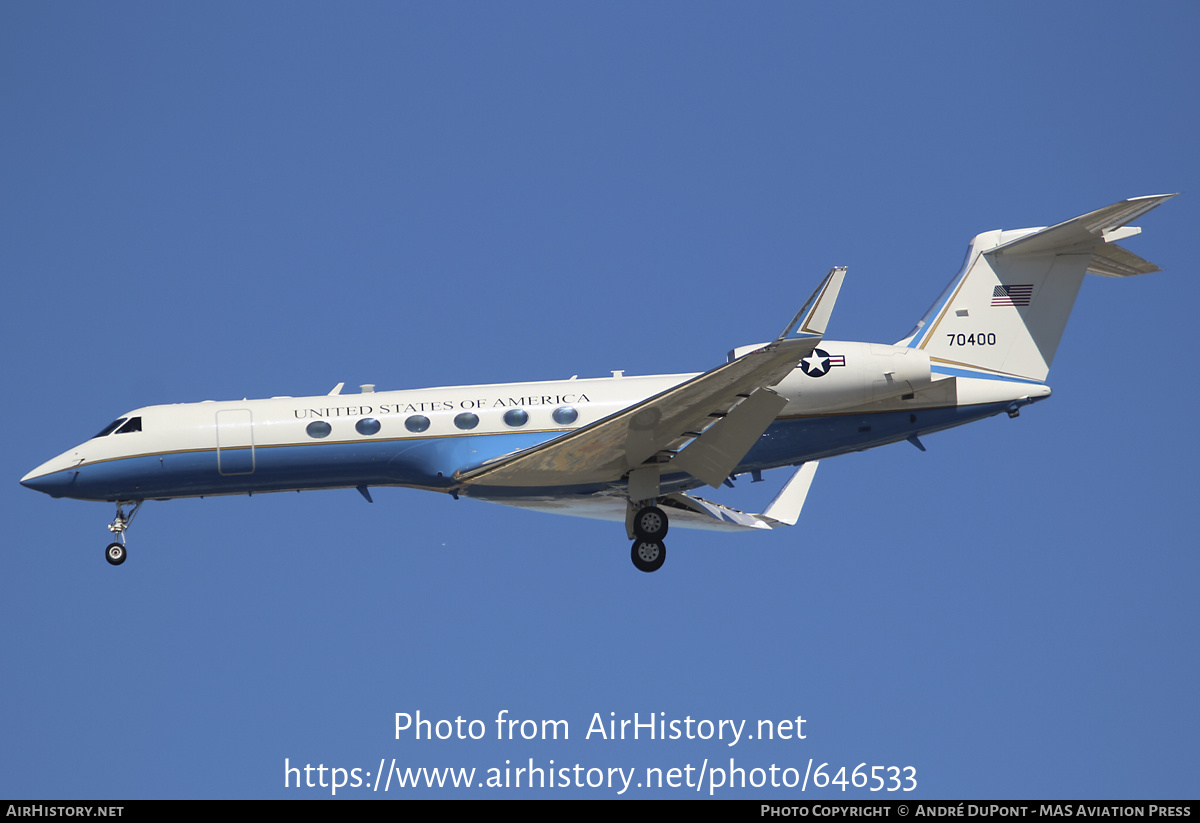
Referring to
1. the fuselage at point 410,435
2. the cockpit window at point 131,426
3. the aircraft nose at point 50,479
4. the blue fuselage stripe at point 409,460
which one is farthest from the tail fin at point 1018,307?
the aircraft nose at point 50,479

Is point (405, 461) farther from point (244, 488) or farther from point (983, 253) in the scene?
point (983, 253)

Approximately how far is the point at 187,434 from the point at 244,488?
4.24 ft

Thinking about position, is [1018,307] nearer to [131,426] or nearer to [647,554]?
[647,554]

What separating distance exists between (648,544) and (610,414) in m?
2.20

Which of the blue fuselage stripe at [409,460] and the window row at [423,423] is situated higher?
the window row at [423,423]

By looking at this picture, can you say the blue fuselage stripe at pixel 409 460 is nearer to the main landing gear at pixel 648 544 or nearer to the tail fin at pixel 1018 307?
the main landing gear at pixel 648 544

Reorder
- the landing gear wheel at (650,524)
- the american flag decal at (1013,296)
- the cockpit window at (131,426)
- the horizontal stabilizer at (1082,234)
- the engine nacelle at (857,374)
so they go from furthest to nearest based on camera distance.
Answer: the american flag decal at (1013,296) → the cockpit window at (131,426) → the landing gear wheel at (650,524) → the engine nacelle at (857,374) → the horizontal stabilizer at (1082,234)

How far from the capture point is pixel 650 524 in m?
20.3

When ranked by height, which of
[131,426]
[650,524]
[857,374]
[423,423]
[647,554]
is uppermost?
[857,374]

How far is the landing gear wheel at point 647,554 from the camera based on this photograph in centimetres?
2025

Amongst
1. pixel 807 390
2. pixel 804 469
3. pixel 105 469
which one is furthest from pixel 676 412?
pixel 105 469

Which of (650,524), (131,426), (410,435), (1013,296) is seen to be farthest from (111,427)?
(1013,296)

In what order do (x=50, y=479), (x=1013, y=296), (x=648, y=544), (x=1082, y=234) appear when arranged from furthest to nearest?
(x=1013, y=296), (x=50, y=479), (x=1082, y=234), (x=648, y=544)

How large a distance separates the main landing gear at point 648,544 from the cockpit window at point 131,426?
8460 mm
